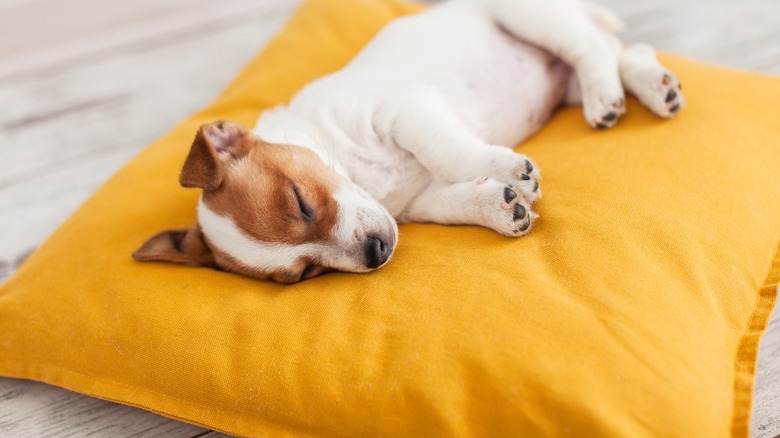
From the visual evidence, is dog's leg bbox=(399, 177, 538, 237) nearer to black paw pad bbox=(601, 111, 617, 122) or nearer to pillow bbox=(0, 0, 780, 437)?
pillow bbox=(0, 0, 780, 437)

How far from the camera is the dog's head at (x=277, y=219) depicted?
1.98 m

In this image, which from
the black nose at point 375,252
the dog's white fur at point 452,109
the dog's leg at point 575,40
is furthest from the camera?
the dog's leg at point 575,40

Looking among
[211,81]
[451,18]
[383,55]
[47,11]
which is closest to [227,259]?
[383,55]

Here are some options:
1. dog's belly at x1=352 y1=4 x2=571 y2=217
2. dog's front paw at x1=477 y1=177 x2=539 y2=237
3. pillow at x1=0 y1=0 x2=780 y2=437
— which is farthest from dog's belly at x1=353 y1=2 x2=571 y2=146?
dog's front paw at x1=477 y1=177 x2=539 y2=237

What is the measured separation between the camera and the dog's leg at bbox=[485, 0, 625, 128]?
2484 millimetres

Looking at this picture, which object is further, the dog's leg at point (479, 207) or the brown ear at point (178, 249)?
the brown ear at point (178, 249)

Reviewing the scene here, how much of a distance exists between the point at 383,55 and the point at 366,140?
0.43m

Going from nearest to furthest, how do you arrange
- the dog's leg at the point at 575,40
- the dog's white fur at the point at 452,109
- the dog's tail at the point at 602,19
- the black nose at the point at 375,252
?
1. the black nose at the point at 375,252
2. the dog's white fur at the point at 452,109
3. the dog's leg at the point at 575,40
4. the dog's tail at the point at 602,19

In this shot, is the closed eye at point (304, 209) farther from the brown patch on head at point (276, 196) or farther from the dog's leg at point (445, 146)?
the dog's leg at point (445, 146)

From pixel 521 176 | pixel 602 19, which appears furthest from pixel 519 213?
pixel 602 19

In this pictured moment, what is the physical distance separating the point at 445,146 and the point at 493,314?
713mm

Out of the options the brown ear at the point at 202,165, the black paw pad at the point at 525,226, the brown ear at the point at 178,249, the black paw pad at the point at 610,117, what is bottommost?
the black paw pad at the point at 610,117

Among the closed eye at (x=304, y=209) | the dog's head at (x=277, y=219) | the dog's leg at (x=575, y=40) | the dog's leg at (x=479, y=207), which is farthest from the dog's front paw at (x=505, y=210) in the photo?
the dog's leg at (x=575, y=40)

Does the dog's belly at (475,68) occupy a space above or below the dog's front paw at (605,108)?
above
